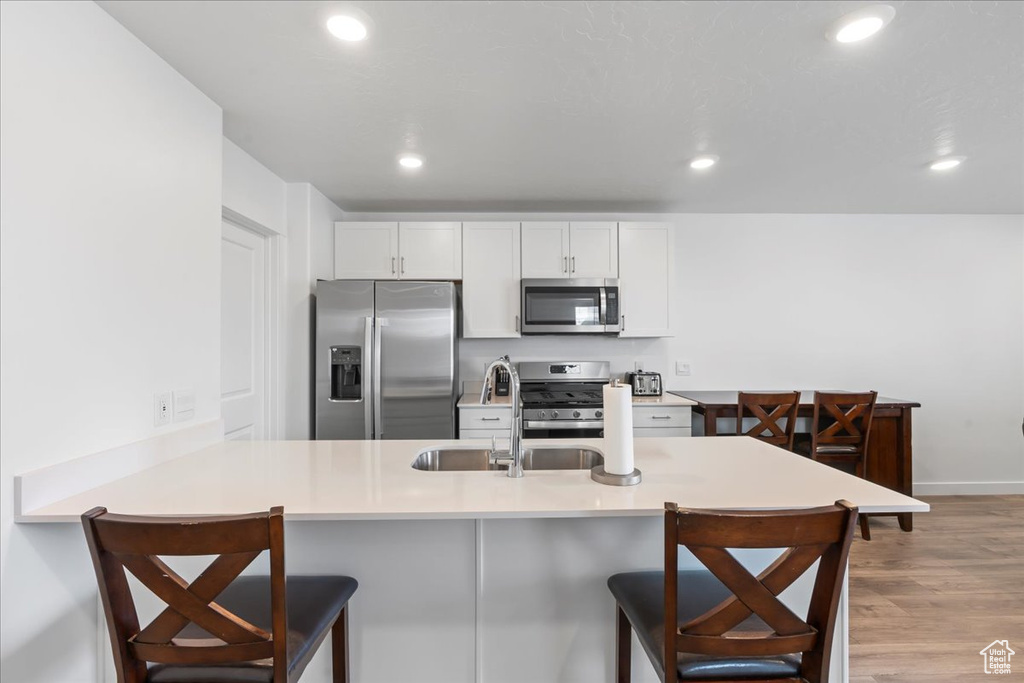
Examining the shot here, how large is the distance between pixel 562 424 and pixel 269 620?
2.44 meters

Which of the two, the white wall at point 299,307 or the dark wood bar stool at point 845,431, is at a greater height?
the white wall at point 299,307

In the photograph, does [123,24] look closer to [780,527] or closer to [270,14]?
[270,14]

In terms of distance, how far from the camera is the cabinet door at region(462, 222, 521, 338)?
3.65 meters

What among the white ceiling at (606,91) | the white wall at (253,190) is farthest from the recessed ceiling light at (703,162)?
the white wall at (253,190)

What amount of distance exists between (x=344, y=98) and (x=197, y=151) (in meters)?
0.62

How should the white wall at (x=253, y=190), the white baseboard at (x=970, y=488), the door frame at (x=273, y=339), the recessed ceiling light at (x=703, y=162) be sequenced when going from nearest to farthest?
the white wall at (x=253, y=190) → the recessed ceiling light at (x=703, y=162) → the door frame at (x=273, y=339) → the white baseboard at (x=970, y=488)

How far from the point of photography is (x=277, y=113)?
85.4 inches

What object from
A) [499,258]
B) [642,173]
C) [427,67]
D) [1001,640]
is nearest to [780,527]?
[427,67]

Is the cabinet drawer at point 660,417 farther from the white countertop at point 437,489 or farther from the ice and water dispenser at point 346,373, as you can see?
the ice and water dispenser at point 346,373

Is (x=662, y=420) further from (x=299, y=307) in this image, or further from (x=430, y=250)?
(x=299, y=307)

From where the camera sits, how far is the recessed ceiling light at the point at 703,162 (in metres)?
2.79

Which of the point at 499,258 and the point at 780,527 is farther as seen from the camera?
the point at 499,258

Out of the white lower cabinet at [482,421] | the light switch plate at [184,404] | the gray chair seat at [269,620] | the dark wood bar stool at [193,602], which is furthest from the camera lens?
the white lower cabinet at [482,421]

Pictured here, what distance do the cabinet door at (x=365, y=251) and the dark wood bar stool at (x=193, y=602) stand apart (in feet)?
9.15
